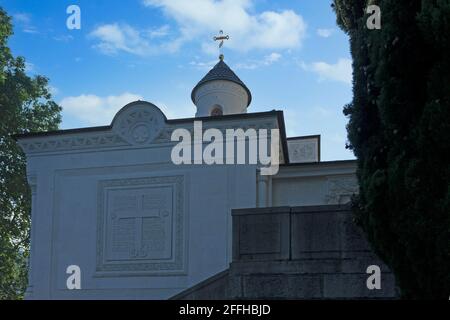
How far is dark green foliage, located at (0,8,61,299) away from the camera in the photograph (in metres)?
28.2

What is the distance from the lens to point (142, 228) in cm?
1789

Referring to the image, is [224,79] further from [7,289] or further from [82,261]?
[7,289]

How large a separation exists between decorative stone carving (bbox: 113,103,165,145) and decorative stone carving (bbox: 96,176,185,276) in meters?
1.22

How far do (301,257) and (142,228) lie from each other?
29.5ft

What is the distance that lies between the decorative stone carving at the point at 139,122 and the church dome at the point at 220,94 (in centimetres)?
499

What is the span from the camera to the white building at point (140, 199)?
1769 centimetres

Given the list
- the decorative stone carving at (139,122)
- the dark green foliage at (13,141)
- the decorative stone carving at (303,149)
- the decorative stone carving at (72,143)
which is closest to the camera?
the decorative stone carving at (139,122)

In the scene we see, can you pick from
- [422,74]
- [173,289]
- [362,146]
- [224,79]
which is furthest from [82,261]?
[422,74]

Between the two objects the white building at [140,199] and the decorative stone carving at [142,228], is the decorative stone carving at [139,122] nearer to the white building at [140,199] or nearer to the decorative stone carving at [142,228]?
the white building at [140,199]

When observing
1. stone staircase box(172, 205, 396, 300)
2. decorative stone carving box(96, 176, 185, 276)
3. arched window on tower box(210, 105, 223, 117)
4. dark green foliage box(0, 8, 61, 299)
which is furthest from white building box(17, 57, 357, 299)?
dark green foliage box(0, 8, 61, 299)

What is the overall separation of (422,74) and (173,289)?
447 inches

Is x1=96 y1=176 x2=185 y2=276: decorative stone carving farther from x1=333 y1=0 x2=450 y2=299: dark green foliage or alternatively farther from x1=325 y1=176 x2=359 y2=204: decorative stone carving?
x1=333 y1=0 x2=450 y2=299: dark green foliage

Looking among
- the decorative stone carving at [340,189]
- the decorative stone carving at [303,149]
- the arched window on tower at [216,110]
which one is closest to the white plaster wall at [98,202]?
the decorative stone carving at [340,189]

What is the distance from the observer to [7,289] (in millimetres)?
30734
